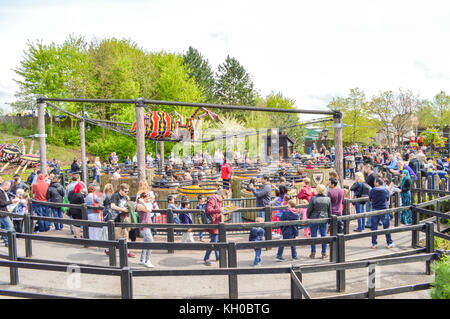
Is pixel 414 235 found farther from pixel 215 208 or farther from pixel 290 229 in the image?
pixel 215 208

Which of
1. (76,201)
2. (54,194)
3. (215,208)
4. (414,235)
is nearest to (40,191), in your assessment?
(54,194)

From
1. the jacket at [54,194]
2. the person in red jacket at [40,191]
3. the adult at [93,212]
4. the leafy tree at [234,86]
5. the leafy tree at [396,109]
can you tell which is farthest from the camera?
the leafy tree at [234,86]

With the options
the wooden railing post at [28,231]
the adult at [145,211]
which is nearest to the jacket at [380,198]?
the adult at [145,211]

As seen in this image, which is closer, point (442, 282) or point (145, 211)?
point (442, 282)

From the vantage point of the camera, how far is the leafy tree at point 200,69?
56438 millimetres

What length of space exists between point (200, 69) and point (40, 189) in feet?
156

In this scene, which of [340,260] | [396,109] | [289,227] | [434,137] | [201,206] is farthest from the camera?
[396,109]

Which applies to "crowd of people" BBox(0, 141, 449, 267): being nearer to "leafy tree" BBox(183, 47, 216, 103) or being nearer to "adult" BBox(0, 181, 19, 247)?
"adult" BBox(0, 181, 19, 247)

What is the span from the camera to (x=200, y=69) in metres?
56.8

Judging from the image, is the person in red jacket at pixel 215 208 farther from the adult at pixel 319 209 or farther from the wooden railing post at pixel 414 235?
the wooden railing post at pixel 414 235

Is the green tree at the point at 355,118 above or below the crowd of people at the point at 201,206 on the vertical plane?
above

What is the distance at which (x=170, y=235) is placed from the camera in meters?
8.98

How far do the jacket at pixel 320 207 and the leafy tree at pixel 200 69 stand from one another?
48.5 meters
